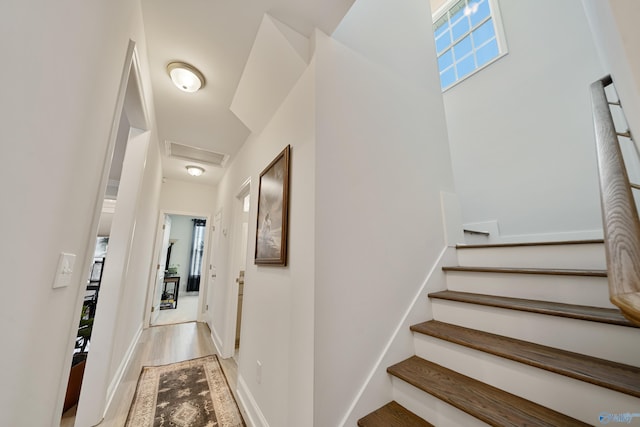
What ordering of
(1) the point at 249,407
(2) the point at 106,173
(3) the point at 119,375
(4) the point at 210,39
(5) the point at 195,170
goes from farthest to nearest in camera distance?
(5) the point at 195,170 → (3) the point at 119,375 → (1) the point at 249,407 → (4) the point at 210,39 → (2) the point at 106,173

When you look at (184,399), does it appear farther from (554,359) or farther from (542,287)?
(542,287)

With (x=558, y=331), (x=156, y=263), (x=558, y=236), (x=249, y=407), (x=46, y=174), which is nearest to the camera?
(x=46, y=174)

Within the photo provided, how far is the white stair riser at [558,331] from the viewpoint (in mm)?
913

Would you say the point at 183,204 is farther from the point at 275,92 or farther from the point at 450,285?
the point at 450,285

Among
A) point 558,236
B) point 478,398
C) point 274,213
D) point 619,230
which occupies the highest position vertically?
point 274,213

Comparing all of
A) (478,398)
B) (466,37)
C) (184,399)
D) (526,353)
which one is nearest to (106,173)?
(184,399)

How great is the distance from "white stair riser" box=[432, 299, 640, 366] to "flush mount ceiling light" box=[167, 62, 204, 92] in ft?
8.94

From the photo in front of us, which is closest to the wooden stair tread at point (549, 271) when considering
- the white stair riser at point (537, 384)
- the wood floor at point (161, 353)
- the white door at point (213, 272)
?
the white stair riser at point (537, 384)

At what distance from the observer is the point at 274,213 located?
1735mm

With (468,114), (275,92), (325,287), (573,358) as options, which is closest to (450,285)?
(573,358)

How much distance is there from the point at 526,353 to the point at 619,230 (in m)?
0.78

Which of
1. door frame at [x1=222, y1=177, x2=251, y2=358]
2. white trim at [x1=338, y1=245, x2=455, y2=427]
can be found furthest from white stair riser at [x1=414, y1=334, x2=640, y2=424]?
door frame at [x1=222, y1=177, x2=251, y2=358]

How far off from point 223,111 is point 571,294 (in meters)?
3.12

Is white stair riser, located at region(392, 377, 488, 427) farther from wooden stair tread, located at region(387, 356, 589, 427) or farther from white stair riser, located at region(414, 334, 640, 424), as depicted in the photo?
white stair riser, located at region(414, 334, 640, 424)
